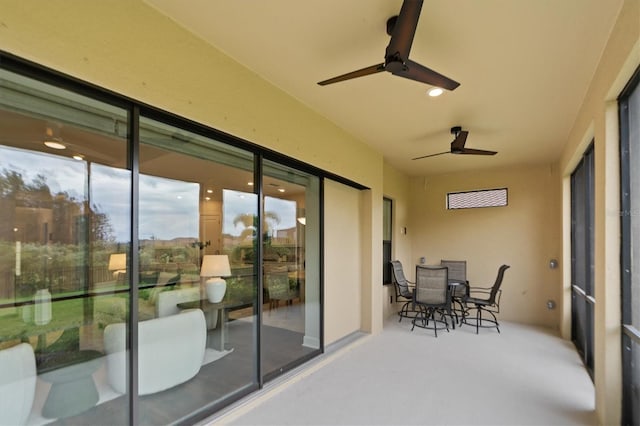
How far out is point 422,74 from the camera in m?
2.08

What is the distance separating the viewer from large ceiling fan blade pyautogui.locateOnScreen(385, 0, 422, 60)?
5.32ft

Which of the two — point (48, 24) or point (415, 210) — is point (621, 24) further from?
point (415, 210)

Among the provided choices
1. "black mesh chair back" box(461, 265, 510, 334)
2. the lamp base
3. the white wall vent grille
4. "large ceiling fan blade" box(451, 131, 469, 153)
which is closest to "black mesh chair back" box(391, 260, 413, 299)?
"black mesh chair back" box(461, 265, 510, 334)

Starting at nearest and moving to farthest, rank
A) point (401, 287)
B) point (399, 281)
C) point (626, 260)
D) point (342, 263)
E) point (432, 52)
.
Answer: point (626, 260) → point (432, 52) → point (342, 263) → point (401, 287) → point (399, 281)

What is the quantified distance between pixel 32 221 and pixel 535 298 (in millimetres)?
6825

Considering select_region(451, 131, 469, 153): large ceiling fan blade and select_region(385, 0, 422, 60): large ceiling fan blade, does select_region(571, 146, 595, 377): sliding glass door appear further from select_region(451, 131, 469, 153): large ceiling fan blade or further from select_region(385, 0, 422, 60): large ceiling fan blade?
select_region(385, 0, 422, 60): large ceiling fan blade

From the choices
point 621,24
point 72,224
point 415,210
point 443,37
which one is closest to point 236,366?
point 72,224

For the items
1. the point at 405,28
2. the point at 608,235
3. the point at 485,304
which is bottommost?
the point at 485,304

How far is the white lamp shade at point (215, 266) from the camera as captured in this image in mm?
2486

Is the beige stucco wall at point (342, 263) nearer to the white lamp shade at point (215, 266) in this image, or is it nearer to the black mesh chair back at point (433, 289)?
the black mesh chair back at point (433, 289)

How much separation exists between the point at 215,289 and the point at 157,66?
1.70 metres

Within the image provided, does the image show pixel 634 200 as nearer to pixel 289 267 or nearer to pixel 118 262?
pixel 289 267

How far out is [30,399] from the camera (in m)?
1.66

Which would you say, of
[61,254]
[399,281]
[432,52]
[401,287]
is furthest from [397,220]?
Result: [61,254]
